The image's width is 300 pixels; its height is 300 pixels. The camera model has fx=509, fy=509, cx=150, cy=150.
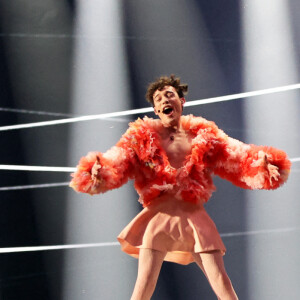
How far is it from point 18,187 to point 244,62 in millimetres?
1602

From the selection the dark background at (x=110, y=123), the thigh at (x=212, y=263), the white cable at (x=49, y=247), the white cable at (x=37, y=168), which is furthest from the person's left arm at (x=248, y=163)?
the white cable at (x=37, y=168)

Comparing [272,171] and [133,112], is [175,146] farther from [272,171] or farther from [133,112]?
[133,112]

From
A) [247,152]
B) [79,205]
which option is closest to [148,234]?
[247,152]

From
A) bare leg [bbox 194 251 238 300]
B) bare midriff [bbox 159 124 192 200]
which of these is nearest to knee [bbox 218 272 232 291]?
bare leg [bbox 194 251 238 300]

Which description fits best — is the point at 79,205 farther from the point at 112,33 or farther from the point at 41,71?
the point at 112,33

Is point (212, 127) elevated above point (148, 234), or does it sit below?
above

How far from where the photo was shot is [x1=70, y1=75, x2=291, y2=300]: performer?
2.10m

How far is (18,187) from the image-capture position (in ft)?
10.3

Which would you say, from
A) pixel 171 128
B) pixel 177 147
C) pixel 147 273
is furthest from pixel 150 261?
pixel 171 128

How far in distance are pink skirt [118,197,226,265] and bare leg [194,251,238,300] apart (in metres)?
0.03

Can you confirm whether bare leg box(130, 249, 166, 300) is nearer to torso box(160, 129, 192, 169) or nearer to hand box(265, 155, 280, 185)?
torso box(160, 129, 192, 169)

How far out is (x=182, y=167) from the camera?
221 cm

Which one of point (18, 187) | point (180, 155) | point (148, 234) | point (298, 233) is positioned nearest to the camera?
point (148, 234)

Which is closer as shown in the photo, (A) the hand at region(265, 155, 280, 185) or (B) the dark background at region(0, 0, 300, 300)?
(A) the hand at region(265, 155, 280, 185)
